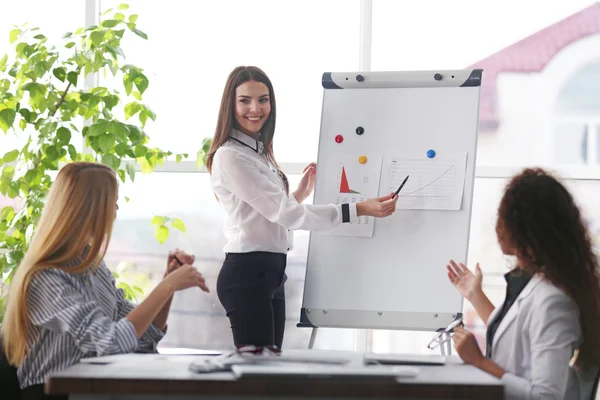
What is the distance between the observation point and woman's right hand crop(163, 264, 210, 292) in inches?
81.1

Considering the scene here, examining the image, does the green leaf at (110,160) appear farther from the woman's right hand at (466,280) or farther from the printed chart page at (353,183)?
the woman's right hand at (466,280)

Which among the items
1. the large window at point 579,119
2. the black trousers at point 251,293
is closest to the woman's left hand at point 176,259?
the black trousers at point 251,293

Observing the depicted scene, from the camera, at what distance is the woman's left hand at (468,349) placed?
1810 millimetres

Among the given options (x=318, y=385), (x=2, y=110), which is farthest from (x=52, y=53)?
(x=318, y=385)

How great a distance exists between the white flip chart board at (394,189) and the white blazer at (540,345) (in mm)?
930

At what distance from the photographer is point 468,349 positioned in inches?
71.6

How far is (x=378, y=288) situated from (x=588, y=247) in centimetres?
109

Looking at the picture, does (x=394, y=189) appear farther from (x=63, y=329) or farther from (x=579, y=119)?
(x=63, y=329)

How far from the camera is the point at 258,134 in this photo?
294cm

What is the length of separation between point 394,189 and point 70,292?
1413 millimetres

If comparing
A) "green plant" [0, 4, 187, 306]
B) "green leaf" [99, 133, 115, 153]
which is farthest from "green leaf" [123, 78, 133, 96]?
"green leaf" [99, 133, 115, 153]

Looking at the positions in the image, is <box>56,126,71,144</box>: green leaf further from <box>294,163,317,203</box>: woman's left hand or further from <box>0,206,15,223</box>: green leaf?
<box>294,163,317,203</box>: woman's left hand

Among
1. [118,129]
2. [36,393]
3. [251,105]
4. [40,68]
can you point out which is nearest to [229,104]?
[251,105]

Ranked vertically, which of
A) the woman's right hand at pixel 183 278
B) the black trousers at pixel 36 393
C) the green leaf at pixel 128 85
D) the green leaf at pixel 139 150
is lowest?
the black trousers at pixel 36 393
